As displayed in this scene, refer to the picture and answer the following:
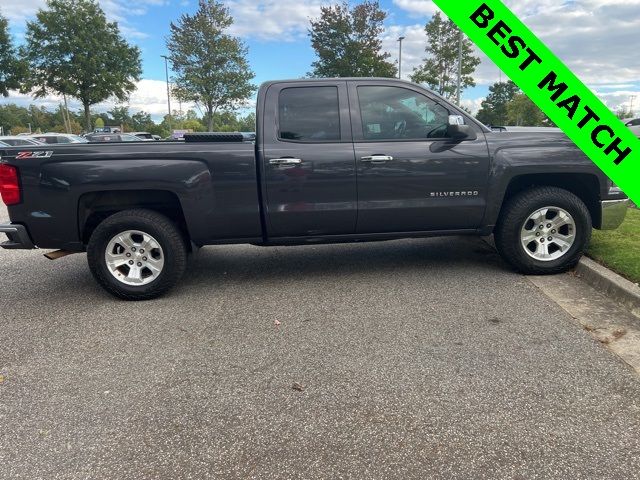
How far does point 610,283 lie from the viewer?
13.9 ft

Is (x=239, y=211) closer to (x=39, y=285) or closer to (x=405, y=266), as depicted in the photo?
(x=405, y=266)

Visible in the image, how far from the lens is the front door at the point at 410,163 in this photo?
448 centimetres

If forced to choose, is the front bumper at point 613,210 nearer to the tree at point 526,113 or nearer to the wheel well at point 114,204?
the wheel well at point 114,204

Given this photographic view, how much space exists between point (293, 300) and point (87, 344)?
170cm

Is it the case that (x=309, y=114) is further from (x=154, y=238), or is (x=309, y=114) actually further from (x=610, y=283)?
(x=610, y=283)

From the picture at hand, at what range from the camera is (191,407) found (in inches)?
107

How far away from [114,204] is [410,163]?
9.04 feet

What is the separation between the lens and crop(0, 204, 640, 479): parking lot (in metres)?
2.29

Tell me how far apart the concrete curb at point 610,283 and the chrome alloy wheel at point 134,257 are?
158 inches

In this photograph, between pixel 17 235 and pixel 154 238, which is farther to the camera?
pixel 154 238

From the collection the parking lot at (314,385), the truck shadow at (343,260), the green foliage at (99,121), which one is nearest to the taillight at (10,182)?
the parking lot at (314,385)

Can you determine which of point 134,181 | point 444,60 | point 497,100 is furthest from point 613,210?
point 497,100

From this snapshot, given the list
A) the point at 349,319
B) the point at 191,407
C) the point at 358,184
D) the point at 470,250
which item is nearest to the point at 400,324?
the point at 349,319

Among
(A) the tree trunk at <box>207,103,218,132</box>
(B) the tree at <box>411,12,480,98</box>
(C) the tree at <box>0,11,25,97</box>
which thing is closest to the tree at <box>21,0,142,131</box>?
(C) the tree at <box>0,11,25,97</box>
